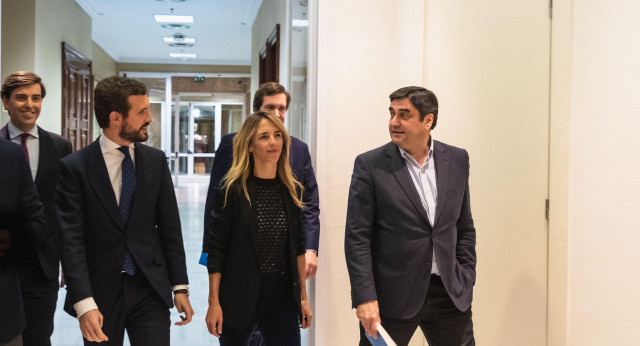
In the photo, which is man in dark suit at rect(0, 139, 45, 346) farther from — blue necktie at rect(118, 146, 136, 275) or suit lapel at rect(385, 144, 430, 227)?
suit lapel at rect(385, 144, 430, 227)

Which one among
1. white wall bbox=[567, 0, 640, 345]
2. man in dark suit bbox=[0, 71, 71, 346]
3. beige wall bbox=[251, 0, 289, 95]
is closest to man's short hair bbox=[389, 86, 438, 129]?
white wall bbox=[567, 0, 640, 345]

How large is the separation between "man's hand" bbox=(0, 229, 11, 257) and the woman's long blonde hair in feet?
2.69

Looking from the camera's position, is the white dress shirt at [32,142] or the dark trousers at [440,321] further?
the white dress shirt at [32,142]

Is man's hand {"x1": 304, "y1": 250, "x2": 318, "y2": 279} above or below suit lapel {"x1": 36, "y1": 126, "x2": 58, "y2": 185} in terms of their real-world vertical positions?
below

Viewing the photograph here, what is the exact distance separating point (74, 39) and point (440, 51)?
27.5 ft

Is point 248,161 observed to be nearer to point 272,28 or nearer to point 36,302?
point 36,302

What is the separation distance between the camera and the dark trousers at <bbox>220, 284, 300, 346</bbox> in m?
2.50

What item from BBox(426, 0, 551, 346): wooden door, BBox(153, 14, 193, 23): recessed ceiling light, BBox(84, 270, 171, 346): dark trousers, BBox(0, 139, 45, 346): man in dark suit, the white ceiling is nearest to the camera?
BBox(0, 139, 45, 346): man in dark suit

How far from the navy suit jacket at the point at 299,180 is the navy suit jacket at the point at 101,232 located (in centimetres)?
82

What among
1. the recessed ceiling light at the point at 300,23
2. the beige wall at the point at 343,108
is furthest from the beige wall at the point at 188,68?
the beige wall at the point at 343,108

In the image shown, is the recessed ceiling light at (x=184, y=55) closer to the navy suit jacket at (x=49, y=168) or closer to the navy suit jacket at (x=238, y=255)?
the navy suit jacket at (x=49, y=168)

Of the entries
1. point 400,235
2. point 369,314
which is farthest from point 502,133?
point 369,314

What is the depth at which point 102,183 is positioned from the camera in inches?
90.0

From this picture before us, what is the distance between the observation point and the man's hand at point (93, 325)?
→ 213 centimetres
